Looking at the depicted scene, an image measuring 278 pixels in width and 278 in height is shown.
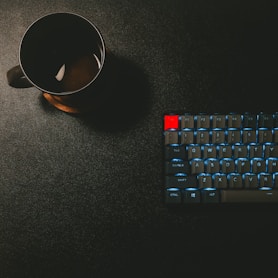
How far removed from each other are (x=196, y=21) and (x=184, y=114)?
0.60 feet

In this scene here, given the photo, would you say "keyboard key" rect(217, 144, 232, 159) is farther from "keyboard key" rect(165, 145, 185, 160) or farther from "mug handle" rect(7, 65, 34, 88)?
"mug handle" rect(7, 65, 34, 88)

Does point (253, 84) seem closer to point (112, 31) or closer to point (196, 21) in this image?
point (196, 21)

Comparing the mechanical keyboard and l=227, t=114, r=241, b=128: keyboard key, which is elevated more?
l=227, t=114, r=241, b=128: keyboard key

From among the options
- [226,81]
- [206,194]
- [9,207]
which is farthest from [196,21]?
[9,207]

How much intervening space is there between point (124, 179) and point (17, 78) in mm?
260

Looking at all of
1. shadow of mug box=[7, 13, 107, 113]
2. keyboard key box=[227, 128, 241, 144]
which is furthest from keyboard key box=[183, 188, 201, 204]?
shadow of mug box=[7, 13, 107, 113]

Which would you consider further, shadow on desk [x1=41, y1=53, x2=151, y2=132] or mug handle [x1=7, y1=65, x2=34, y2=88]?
shadow on desk [x1=41, y1=53, x2=151, y2=132]

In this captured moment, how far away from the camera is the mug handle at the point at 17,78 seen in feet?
2.08

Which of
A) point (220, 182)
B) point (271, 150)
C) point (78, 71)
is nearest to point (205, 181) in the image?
point (220, 182)

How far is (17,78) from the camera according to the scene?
2.10ft

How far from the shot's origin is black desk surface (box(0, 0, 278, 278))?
0.73m

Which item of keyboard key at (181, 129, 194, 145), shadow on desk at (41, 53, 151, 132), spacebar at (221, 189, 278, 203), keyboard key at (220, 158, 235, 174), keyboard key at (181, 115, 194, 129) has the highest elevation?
shadow on desk at (41, 53, 151, 132)

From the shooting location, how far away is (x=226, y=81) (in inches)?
29.3

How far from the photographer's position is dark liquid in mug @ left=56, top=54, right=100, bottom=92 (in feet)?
2.27
